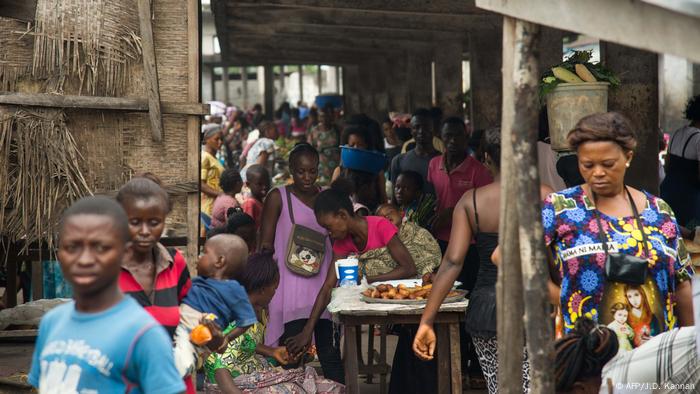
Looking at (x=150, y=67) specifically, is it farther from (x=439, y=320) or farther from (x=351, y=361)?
(x=439, y=320)

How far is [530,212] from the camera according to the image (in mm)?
4148

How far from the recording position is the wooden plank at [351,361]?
6.20 metres

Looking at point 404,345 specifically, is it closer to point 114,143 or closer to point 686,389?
point 114,143

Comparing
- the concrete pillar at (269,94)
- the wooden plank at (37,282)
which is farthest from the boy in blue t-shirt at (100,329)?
the concrete pillar at (269,94)

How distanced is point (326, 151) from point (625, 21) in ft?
38.2

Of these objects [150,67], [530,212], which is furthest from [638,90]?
[530,212]

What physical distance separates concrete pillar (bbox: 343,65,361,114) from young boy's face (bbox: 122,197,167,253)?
778 inches

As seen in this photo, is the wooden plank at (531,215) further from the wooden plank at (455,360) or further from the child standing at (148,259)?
the wooden plank at (455,360)

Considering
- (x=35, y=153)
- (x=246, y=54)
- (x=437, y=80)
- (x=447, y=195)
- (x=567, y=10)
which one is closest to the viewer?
(x=567, y=10)

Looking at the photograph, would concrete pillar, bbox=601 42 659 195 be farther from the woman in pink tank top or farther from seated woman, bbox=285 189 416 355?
the woman in pink tank top

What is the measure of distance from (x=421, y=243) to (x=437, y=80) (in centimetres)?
837

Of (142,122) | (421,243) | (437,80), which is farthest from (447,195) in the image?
(437,80)

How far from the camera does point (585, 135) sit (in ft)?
14.5

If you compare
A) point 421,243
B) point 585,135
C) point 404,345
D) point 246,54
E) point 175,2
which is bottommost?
point 404,345
